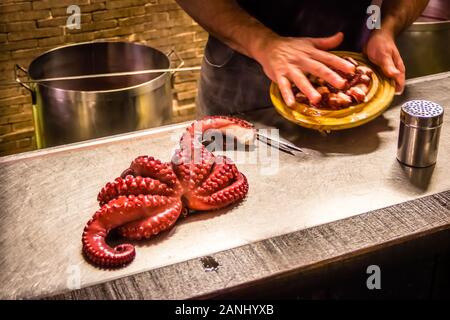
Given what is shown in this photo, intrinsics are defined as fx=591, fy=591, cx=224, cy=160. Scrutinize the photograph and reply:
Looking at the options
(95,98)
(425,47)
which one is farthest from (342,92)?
(425,47)

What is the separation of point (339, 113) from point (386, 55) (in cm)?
39

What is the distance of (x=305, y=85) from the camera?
6.75 ft

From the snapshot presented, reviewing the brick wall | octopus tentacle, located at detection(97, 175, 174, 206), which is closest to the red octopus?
octopus tentacle, located at detection(97, 175, 174, 206)

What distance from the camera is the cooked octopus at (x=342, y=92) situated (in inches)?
81.7

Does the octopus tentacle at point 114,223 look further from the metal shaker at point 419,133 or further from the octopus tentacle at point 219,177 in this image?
the metal shaker at point 419,133

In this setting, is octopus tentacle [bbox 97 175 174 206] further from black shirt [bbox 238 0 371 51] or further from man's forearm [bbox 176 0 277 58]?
black shirt [bbox 238 0 371 51]

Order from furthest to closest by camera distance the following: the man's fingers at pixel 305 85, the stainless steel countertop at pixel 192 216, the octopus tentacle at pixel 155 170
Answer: the man's fingers at pixel 305 85 < the octopus tentacle at pixel 155 170 < the stainless steel countertop at pixel 192 216

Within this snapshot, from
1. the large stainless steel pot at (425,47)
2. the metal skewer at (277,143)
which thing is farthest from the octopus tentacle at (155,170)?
the large stainless steel pot at (425,47)

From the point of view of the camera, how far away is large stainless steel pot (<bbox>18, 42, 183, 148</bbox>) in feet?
9.16

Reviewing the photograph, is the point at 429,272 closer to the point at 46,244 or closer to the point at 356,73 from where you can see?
the point at 356,73

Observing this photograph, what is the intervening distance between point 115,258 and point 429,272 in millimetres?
1022

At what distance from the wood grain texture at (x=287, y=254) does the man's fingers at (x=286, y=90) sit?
1.78 feet

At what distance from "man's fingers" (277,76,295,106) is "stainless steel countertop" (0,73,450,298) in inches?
6.1

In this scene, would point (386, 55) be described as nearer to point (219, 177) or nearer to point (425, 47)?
point (219, 177)
